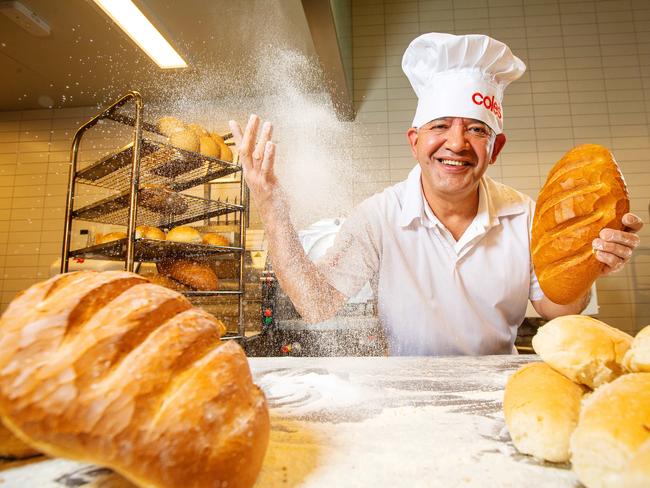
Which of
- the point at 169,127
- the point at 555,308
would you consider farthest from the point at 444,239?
the point at 169,127

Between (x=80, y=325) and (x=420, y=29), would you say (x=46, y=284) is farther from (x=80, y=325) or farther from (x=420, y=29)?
(x=420, y=29)

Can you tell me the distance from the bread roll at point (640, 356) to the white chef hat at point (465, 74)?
1.18 metres

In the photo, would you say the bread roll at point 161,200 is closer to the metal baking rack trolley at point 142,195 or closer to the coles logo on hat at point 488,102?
the metal baking rack trolley at point 142,195

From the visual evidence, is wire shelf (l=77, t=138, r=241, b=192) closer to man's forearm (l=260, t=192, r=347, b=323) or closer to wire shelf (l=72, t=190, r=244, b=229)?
wire shelf (l=72, t=190, r=244, b=229)

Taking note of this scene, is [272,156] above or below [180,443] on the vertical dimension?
above

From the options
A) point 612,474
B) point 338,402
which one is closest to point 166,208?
point 338,402

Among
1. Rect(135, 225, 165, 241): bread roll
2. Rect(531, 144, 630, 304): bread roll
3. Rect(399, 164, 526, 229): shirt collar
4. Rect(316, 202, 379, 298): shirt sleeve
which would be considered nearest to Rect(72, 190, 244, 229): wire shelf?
Rect(135, 225, 165, 241): bread roll

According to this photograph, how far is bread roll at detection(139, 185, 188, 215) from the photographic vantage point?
217cm

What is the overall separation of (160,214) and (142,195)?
27.0 inches

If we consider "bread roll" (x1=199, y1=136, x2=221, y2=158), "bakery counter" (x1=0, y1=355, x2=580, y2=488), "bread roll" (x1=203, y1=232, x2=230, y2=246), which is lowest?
"bakery counter" (x1=0, y1=355, x2=580, y2=488)

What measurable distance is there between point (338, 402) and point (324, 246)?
2.29 m

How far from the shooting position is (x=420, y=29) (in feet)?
14.6

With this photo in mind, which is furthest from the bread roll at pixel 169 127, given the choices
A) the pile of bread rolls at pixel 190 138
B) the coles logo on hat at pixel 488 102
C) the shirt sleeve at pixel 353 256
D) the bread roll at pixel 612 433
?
the bread roll at pixel 612 433

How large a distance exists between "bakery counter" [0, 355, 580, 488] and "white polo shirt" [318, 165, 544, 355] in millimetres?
662
